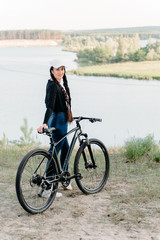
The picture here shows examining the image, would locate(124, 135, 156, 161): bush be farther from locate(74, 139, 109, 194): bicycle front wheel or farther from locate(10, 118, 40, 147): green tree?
locate(10, 118, 40, 147): green tree

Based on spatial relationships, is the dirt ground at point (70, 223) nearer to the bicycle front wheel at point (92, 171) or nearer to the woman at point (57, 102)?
the bicycle front wheel at point (92, 171)

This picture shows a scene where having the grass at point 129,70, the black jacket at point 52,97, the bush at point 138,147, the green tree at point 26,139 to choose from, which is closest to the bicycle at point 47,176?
the black jacket at point 52,97

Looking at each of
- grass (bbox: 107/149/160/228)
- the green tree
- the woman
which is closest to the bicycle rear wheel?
the woman

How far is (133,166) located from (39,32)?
88.1 metres

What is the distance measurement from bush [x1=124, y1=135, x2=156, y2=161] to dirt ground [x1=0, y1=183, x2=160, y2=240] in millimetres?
2139

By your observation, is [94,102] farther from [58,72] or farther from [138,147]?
[58,72]

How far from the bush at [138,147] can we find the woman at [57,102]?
2285 mm

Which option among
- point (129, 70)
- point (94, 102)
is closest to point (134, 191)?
point (94, 102)

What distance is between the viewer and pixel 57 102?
4.29m

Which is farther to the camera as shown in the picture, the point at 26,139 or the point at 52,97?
the point at 26,139

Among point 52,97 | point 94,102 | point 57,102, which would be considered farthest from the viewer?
point 94,102

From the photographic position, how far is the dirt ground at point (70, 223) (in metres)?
3.45

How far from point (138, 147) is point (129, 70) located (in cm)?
6724

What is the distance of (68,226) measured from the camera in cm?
365
